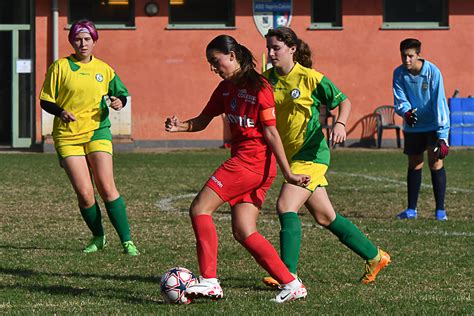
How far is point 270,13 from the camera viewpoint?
25.3 metres

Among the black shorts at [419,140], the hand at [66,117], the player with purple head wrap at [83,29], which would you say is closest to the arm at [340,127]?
the hand at [66,117]

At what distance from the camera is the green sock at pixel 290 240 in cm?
785

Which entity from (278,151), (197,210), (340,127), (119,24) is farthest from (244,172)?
(119,24)

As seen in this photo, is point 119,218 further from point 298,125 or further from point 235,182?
point 235,182

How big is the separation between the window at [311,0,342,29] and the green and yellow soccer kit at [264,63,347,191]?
1811cm

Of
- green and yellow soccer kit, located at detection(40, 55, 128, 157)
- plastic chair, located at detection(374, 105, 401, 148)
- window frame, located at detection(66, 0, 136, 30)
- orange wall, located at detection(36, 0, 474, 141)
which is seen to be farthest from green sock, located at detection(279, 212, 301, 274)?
window frame, located at detection(66, 0, 136, 30)

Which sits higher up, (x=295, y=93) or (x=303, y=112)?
(x=295, y=93)

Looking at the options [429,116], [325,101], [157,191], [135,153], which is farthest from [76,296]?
[135,153]

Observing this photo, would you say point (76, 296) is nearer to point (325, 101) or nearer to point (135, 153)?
point (325, 101)

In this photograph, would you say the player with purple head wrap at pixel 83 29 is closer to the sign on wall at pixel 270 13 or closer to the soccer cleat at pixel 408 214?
the soccer cleat at pixel 408 214

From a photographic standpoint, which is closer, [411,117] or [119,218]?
[119,218]

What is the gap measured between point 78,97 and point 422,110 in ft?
13.5

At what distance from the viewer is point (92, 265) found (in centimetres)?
895

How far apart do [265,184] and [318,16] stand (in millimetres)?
19075
